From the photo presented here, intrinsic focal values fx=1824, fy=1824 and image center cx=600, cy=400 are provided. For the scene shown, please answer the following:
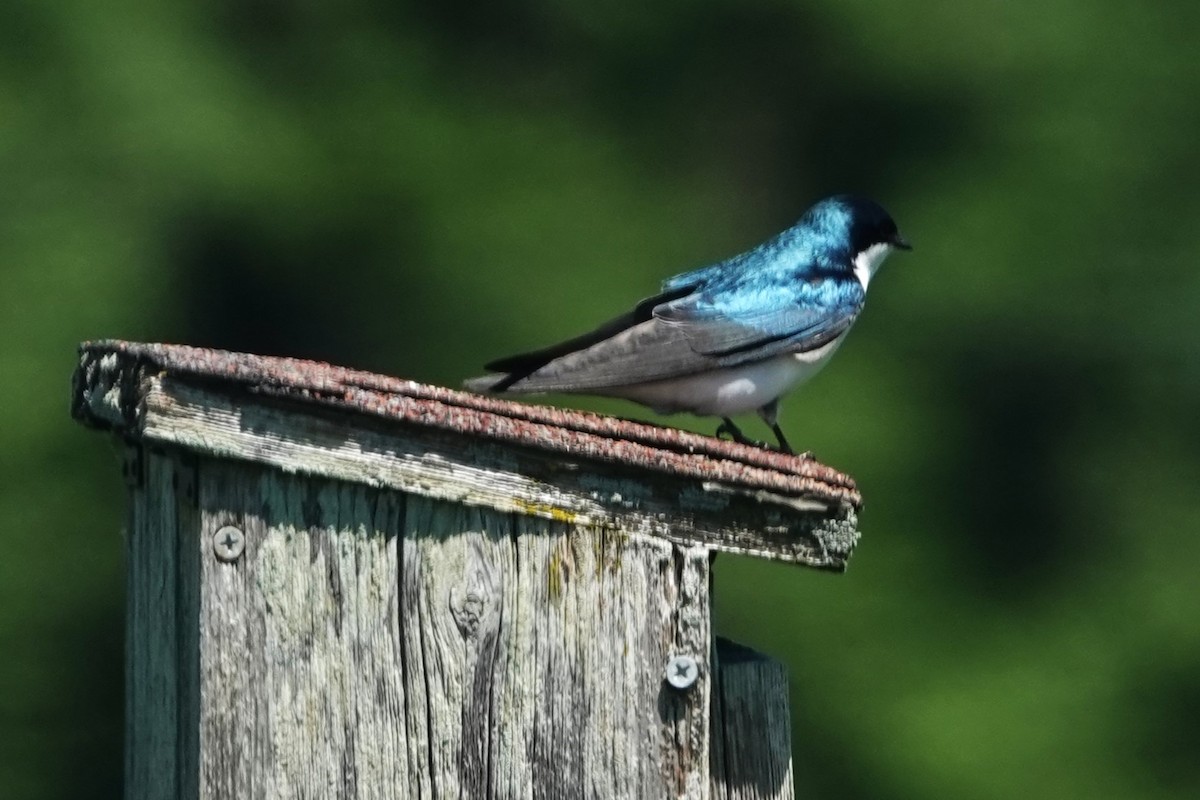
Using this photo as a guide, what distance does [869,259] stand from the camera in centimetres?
446

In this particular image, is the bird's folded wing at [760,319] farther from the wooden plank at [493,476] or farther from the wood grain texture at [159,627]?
the wood grain texture at [159,627]

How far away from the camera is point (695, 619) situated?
2.49 m

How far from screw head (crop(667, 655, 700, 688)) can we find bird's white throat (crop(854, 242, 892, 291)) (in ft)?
6.69

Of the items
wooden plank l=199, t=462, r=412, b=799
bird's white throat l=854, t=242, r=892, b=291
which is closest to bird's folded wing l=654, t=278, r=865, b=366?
bird's white throat l=854, t=242, r=892, b=291

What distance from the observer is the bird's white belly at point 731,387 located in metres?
3.63

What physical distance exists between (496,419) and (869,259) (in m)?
2.22

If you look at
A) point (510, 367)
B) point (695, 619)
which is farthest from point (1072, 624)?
point (695, 619)

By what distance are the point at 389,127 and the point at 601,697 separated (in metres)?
4.41

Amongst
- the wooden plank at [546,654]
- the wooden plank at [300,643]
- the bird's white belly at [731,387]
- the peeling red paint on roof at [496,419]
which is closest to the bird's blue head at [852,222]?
the bird's white belly at [731,387]

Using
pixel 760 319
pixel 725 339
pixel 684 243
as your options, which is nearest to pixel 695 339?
pixel 725 339

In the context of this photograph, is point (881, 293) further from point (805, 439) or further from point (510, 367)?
point (510, 367)

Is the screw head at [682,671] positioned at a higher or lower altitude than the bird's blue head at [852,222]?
lower

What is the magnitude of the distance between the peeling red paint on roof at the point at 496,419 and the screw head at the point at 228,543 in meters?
0.19

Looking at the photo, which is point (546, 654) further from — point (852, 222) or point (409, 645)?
point (852, 222)
